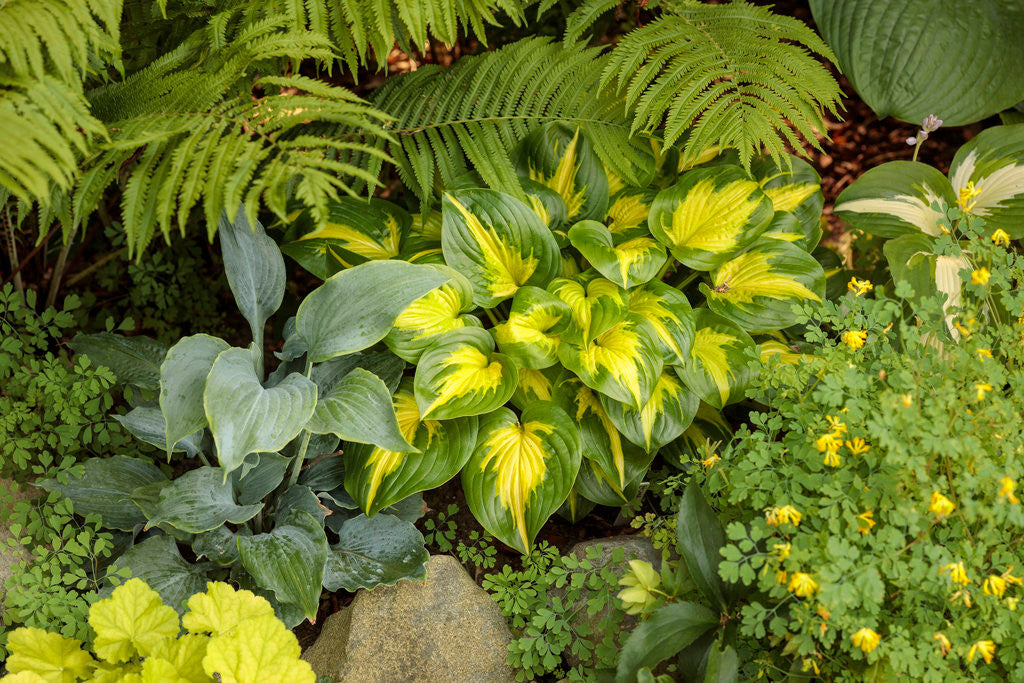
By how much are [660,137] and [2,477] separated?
69.0 inches

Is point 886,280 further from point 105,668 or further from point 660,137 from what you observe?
point 105,668

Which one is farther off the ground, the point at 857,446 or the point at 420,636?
the point at 857,446

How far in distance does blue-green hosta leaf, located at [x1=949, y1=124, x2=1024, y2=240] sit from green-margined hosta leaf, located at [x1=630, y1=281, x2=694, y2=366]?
0.82m

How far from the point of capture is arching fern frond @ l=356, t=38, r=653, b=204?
1.78m

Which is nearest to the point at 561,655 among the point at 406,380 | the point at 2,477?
the point at 406,380

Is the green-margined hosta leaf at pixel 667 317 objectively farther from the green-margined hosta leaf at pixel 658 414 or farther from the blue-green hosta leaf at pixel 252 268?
the blue-green hosta leaf at pixel 252 268

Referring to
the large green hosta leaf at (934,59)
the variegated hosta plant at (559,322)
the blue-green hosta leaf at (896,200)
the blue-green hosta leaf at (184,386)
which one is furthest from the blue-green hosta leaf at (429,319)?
the large green hosta leaf at (934,59)

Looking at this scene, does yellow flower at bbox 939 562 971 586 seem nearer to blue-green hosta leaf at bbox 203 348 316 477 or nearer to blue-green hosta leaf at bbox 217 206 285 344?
blue-green hosta leaf at bbox 203 348 316 477

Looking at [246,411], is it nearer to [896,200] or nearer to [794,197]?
[794,197]

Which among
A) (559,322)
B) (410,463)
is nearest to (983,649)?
(559,322)

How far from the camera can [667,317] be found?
1.67 metres

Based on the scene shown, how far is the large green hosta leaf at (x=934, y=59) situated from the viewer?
192 centimetres

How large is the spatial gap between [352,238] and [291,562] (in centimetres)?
76

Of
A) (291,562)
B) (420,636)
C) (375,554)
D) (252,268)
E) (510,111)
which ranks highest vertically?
(510,111)
